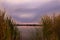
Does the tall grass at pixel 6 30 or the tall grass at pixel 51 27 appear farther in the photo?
the tall grass at pixel 51 27

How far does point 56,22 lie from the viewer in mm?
8836

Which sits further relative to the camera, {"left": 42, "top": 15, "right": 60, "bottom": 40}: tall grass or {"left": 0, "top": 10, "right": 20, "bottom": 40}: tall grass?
{"left": 42, "top": 15, "right": 60, "bottom": 40}: tall grass

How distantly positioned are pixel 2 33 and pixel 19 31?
2.40 metres

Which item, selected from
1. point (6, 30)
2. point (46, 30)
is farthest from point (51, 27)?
point (6, 30)

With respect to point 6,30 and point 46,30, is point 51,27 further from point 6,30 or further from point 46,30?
point 6,30

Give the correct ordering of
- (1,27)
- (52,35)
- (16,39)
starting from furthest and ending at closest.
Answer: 1. (16,39)
2. (52,35)
3. (1,27)

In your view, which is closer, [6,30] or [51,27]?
[6,30]

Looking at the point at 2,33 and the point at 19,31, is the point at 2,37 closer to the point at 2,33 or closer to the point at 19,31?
the point at 2,33

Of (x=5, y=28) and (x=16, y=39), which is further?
(x=16, y=39)

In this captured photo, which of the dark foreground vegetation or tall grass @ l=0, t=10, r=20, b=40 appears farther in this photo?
the dark foreground vegetation

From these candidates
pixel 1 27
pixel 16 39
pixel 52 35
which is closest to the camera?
pixel 1 27

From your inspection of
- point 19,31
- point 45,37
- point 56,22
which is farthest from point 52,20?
point 19,31

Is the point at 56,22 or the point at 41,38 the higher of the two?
the point at 56,22

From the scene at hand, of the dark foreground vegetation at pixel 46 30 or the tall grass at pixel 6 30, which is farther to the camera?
the dark foreground vegetation at pixel 46 30
